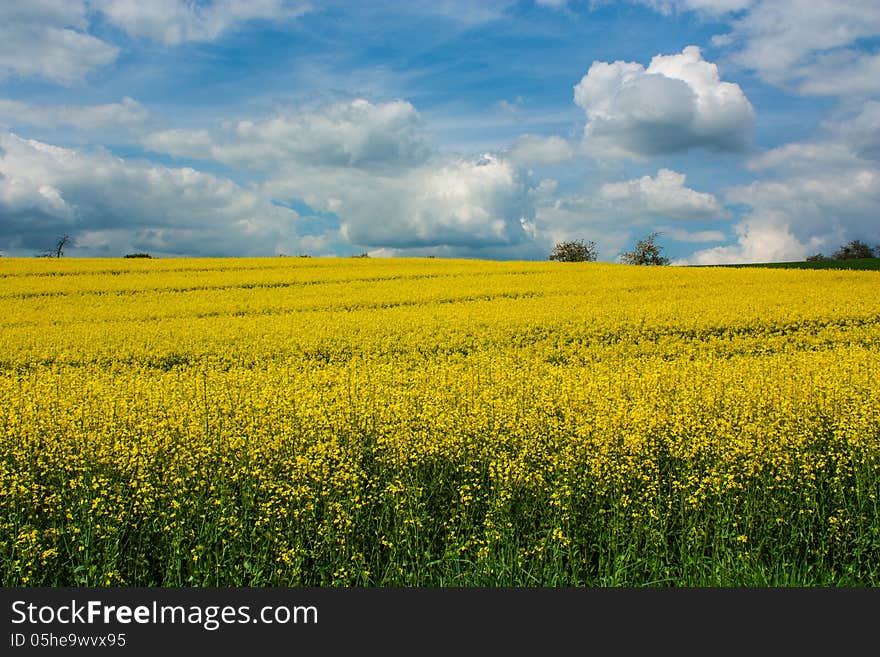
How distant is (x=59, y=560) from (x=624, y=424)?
5.75m

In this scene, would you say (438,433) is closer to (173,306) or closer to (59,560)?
(59,560)

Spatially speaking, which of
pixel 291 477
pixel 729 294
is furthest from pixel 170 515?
pixel 729 294

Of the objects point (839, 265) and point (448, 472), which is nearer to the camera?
point (448, 472)

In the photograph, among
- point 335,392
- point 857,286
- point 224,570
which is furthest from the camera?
point 857,286

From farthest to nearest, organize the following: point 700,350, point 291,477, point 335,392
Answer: point 700,350 < point 335,392 < point 291,477

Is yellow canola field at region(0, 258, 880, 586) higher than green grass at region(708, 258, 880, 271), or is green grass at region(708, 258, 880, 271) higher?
green grass at region(708, 258, 880, 271)

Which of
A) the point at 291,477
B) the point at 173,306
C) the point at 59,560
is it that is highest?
the point at 173,306

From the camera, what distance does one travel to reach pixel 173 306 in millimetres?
21156

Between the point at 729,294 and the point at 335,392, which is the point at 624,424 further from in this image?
the point at 729,294

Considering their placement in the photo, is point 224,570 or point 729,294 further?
point 729,294

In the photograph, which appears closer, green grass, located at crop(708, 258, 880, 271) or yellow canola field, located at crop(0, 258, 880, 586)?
yellow canola field, located at crop(0, 258, 880, 586)

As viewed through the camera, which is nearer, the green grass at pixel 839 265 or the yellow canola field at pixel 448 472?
the yellow canola field at pixel 448 472

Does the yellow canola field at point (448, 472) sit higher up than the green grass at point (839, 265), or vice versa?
the green grass at point (839, 265)

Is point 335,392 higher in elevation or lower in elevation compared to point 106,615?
higher
